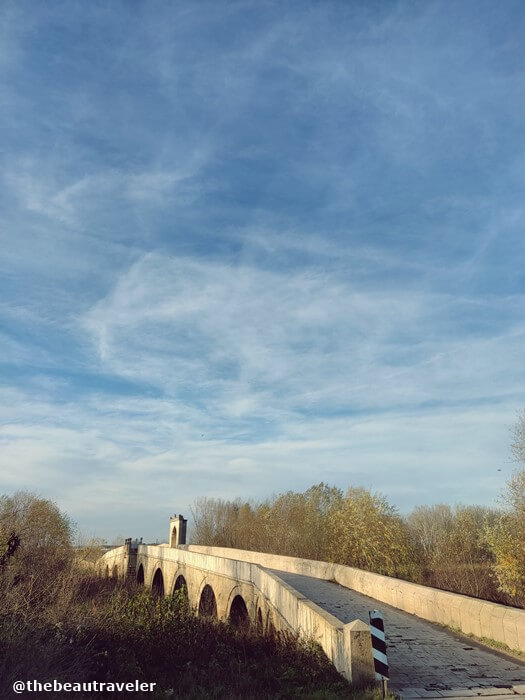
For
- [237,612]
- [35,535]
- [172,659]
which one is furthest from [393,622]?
[35,535]

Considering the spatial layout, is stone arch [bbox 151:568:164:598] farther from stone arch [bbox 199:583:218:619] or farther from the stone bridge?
the stone bridge

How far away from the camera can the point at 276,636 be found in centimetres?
1151

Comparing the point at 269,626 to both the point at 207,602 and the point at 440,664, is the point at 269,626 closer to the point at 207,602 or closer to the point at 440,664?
the point at 440,664

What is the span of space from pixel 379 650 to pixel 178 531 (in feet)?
148

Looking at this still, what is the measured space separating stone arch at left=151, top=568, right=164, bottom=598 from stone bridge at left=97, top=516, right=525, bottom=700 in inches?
658

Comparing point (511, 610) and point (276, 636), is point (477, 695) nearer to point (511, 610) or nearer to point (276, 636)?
point (511, 610)

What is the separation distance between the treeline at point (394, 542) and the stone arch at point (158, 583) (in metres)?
7.31

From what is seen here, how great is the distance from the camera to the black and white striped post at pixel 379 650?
22.1 feet

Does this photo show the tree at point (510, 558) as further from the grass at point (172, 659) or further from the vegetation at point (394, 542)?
the grass at point (172, 659)

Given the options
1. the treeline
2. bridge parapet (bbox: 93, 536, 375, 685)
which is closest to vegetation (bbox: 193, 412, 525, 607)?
the treeline

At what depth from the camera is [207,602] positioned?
23.6m

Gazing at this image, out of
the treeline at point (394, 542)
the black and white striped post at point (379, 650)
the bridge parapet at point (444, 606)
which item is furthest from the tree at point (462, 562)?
the black and white striped post at point (379, 650)

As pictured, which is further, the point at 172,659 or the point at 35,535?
the point at 35,535

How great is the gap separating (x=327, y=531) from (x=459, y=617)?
57.0 feet
